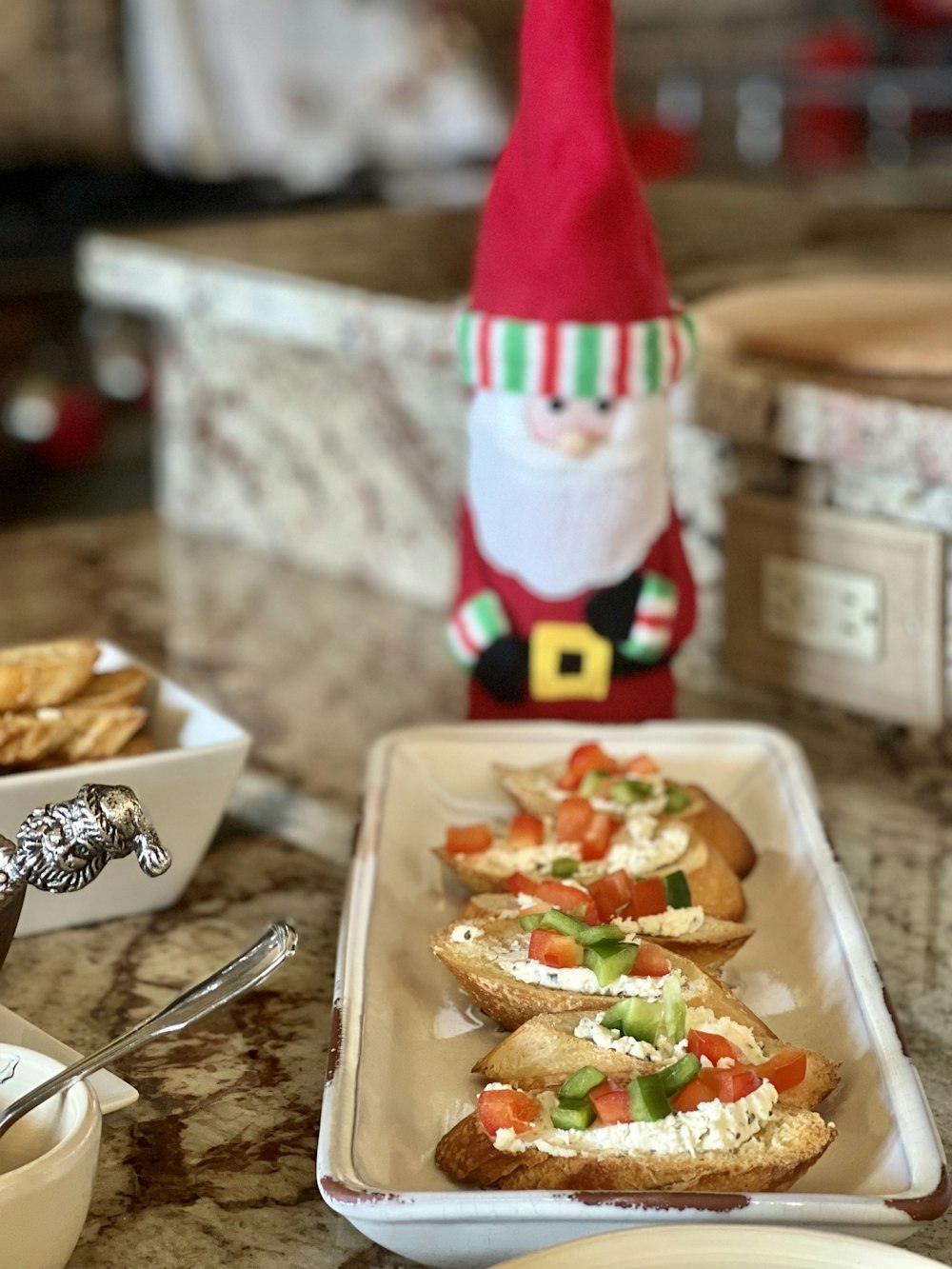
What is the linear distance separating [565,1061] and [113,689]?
1.32 ft

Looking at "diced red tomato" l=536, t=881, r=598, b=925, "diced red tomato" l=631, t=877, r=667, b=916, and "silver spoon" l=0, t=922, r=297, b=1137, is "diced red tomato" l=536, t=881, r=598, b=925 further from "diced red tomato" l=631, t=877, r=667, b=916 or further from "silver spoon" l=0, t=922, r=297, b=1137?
"silver spoon" l=0, t=922, r=297, b=1137

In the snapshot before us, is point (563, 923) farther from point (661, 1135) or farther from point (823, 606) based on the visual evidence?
point (823, 606)

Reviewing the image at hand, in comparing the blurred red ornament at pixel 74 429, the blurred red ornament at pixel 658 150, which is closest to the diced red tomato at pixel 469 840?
the blurred red ornament at pixel 74 429

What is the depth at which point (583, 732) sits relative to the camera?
102 centimetres

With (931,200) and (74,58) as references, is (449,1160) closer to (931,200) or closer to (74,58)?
(931,200)

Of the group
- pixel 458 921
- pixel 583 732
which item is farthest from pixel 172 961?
pixel 583 732

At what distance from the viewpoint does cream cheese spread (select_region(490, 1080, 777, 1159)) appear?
598mm

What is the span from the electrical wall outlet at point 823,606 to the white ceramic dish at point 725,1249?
0.65m

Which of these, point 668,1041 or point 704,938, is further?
point 704,938

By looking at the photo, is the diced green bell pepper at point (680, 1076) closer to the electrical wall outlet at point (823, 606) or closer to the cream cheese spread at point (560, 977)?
the cream cheese spread at point (560, 977)

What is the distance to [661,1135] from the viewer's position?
599 mm

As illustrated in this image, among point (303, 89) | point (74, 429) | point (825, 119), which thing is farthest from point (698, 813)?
point (825, 119)

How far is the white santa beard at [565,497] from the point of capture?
0.99 m

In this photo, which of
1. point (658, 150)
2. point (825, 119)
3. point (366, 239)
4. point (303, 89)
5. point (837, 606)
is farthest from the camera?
point (825, 119)
